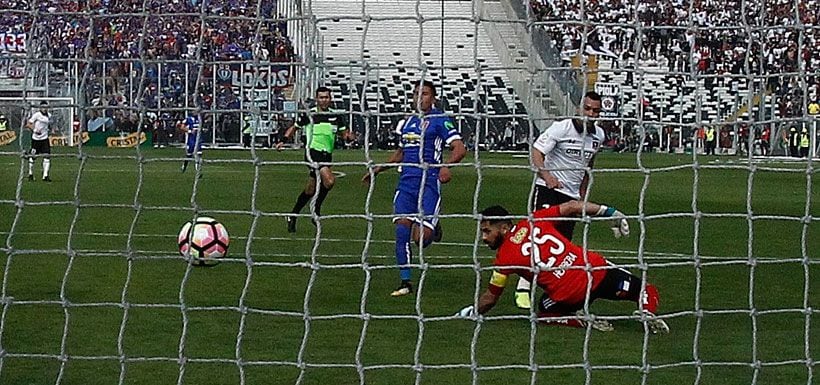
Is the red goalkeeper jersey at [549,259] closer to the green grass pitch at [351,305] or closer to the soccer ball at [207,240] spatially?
the green grass pitch at [351,305]

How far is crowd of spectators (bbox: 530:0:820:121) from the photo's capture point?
6762mm

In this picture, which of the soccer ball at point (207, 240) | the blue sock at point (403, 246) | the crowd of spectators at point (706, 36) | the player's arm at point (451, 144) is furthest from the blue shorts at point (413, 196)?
the crowd of spectators at point (706, 36)

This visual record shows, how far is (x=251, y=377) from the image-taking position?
24.9 ft

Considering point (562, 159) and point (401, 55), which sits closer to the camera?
point (401, 55)

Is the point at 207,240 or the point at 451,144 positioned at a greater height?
the point at 451,144

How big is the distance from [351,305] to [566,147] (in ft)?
6.58

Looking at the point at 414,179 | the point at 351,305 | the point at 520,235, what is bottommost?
the point at 351,305

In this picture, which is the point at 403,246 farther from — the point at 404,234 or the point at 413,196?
the point at 413,196

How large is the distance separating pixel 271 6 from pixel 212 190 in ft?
53.3

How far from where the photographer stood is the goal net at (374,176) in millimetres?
6688

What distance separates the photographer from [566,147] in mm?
10156

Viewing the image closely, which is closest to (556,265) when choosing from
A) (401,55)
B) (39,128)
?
(401,55)

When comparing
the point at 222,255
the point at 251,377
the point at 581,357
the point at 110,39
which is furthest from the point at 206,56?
the point at 222,255

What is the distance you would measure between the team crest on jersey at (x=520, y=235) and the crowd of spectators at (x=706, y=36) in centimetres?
125
